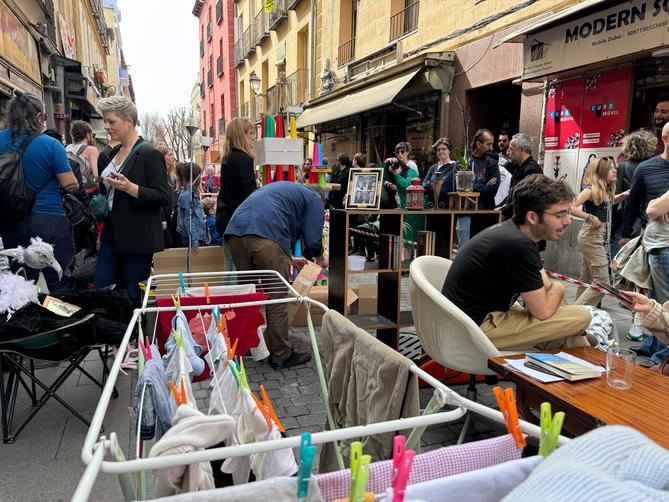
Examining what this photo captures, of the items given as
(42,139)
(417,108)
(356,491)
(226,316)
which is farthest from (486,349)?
(417,108)

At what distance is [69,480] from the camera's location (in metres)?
2.41

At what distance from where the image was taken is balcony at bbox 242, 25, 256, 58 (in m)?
25.1

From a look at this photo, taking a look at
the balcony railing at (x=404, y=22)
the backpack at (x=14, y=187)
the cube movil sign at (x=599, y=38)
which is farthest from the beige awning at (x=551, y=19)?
the backpack at (x=14, y=187)

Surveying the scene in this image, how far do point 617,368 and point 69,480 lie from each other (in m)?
2.60

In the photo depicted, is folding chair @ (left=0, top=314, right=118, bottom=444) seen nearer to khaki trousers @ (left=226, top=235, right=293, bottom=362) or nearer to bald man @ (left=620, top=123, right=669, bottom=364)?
khaki trousers @ (left=226, top=235, right=293, bottom=362)

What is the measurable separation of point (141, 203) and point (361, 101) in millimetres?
9125

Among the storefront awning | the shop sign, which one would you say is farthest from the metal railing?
the shop sign

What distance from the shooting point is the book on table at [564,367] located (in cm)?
203

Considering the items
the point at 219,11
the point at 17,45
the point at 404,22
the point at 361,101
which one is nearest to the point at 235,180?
the point at 17,45

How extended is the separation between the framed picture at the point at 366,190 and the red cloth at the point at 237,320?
1646 millimetres

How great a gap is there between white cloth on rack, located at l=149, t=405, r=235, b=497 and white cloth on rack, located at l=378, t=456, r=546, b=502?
47cm

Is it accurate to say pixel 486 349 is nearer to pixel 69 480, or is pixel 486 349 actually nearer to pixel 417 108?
pixel 69 480

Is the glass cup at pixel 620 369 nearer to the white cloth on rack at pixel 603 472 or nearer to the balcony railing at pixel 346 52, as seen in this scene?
the white cloth on rack at pixel 603 472

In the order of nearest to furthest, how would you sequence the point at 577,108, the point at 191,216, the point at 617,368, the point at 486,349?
the point at 617,368
the point at 486,349
the point at 191,216
the point at 577,108
